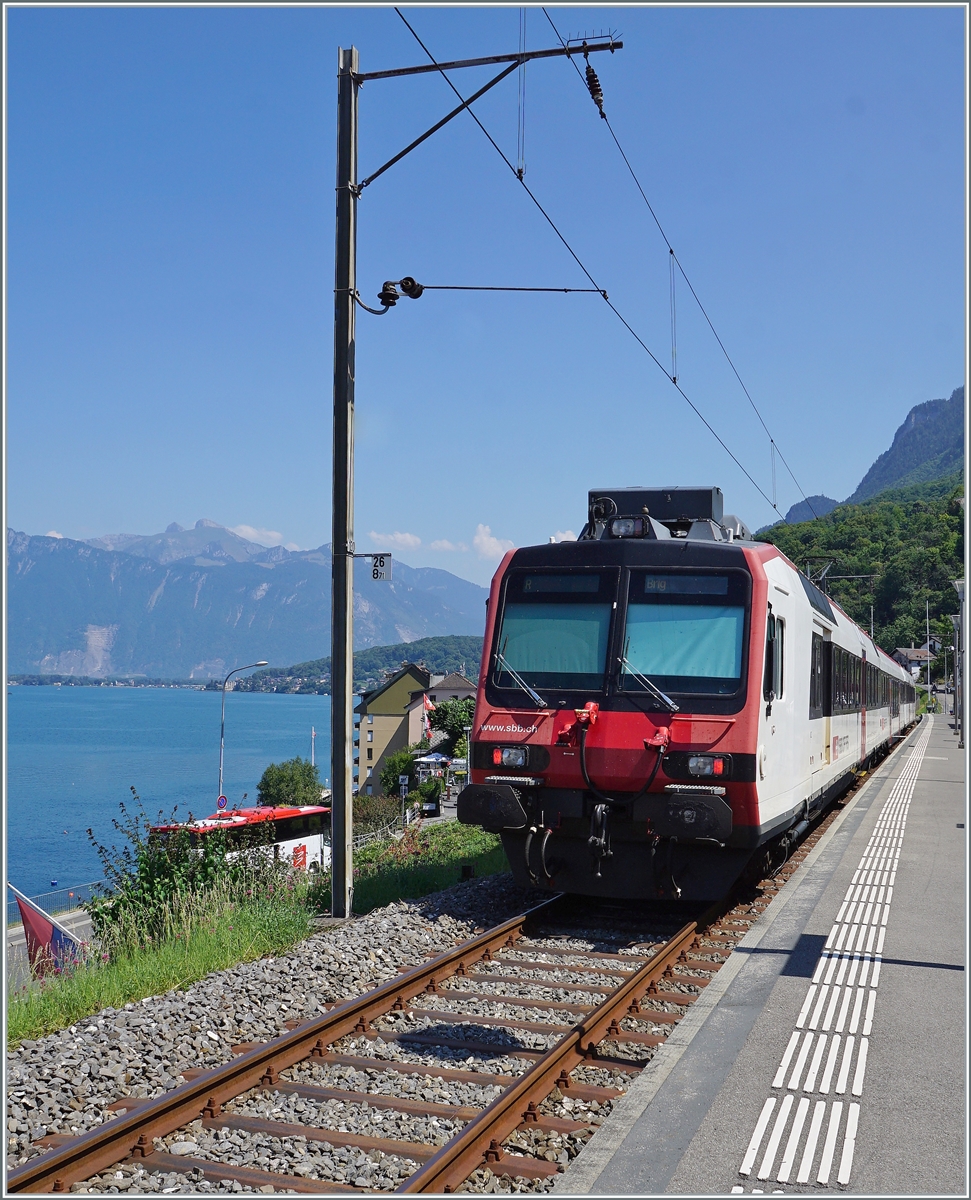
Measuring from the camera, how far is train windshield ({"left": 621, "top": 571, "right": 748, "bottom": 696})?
890 centimetres

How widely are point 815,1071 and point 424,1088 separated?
6.37 feet

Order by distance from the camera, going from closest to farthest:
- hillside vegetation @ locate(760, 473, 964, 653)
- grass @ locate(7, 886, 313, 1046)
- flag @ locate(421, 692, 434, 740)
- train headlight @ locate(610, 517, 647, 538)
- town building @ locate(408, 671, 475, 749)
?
grass @ locate(7, 886, 313, 1046) → train headlight @ locate(610, 517, 647, 538) → hillside vegetation @ locate(760, 473, 964, 653) → flag @ locate(421, 692, 434, 740) → town building @ locate(408, 671, 475, 749)

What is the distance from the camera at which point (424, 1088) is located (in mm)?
5305

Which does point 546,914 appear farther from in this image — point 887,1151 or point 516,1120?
point 887,1151

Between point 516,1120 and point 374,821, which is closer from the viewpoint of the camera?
point 516,1120

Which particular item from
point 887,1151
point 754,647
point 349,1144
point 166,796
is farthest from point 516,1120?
point 166,796

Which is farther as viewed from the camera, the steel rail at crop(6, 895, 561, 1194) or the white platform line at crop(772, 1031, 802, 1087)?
the white platform line at crop(772, 1031, 802, 1087)

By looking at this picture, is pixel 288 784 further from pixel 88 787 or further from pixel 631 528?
pixel 631 528

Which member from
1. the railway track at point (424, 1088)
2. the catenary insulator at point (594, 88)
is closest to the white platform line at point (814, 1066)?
the railway track at point (424, 1088)

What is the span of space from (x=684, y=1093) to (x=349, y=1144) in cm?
156

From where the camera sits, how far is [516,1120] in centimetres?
484

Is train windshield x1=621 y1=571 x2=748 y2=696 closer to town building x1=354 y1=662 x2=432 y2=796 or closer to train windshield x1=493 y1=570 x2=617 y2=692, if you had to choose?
train windshield x1=493 y1=570 x2=617 y2=692

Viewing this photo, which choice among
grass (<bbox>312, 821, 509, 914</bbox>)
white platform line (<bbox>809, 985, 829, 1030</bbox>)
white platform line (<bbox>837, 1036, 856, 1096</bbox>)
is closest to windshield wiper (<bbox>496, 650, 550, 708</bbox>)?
grass (<bbox>312, 821, 509, 914</bbox>)

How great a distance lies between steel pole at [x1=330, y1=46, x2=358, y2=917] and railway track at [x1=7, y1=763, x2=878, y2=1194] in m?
2.17
